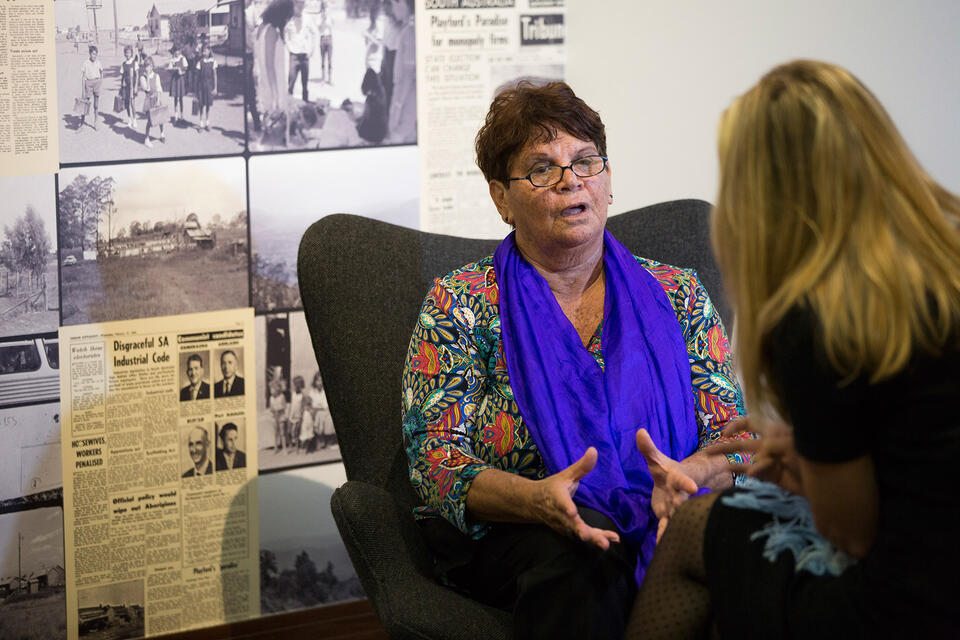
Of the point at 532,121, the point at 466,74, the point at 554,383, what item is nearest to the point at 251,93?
the point at 466,74

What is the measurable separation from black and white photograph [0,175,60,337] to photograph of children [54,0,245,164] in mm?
113

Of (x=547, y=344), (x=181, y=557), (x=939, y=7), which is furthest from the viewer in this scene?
(x=939, y=7)

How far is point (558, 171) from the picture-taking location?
1.88 metres

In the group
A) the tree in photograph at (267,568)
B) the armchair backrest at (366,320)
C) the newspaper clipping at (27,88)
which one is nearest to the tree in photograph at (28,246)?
the newspaper clipping at (27,88)

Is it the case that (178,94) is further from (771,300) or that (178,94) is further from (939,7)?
(939,7)

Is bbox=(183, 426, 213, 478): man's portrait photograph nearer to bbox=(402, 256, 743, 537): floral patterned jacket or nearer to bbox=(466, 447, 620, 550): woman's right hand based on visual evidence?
bbox=(402, 256, 743, 537): floral patterned jacket

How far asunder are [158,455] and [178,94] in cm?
90

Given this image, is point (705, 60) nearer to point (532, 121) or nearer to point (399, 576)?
point (532, 121)

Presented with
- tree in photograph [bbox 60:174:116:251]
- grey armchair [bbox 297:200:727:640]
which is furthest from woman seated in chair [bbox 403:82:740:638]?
tree in photograph [bbox 60:174:116:251]

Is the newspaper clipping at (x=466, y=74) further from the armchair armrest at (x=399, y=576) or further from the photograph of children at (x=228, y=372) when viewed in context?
the armchair armrest at (x=399, y=576)

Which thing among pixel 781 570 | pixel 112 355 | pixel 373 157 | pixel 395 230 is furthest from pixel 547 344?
pixel 112 355

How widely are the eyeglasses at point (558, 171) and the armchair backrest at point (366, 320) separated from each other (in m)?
0.34

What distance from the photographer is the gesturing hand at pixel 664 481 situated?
1.58 meters

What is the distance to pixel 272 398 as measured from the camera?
8.23ft
